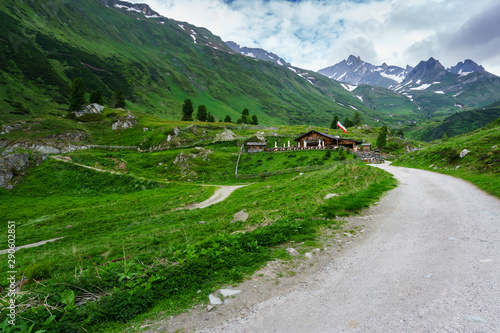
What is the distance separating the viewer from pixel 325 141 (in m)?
72.4

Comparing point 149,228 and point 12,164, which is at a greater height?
point 12,164

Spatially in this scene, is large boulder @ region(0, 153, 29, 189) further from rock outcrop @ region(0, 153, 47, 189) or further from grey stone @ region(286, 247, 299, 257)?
grey stone @ region(286, 247, 299, 257)

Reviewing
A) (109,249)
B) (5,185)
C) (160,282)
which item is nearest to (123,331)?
(160,282)

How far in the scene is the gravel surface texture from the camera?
178 inches

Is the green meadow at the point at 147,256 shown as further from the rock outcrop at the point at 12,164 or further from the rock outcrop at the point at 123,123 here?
the rock outcrop at the point at 123,123

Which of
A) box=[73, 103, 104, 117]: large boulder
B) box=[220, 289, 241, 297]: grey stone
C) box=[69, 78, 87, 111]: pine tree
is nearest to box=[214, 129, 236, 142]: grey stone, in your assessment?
box=[73, 103, 104, 117]: large boulder

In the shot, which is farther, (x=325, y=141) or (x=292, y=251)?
(x=325, y=141)

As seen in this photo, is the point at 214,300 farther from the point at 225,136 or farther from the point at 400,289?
the point at 225,136

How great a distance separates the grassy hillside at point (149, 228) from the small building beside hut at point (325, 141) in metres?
16.0

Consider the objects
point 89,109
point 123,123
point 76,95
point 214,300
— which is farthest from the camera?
point 89,109

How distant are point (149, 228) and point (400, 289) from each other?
19705 millimetres

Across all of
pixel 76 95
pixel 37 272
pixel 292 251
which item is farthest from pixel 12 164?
pixel 292 251

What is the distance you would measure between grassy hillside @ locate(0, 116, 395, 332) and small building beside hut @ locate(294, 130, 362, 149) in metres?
16.0

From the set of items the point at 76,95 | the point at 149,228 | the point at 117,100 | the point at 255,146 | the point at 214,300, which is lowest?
the point at 149,228
